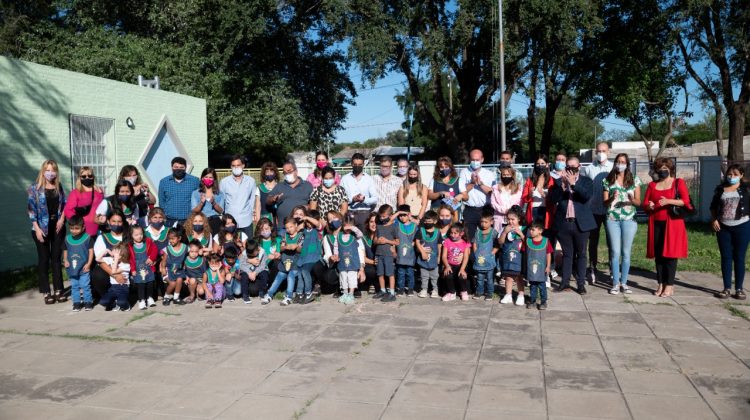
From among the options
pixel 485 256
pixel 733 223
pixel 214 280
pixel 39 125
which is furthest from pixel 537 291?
pixel 39 125

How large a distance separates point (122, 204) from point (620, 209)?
6.30m

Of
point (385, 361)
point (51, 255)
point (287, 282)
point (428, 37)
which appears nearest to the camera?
point (385, 361)

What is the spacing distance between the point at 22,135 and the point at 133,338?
19.8 feet

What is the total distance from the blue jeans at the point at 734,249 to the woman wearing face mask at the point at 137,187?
7.33 m

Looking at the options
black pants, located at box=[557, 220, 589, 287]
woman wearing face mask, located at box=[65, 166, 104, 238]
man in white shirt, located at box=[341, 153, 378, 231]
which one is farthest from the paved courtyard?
man in white shirt, located at box=[341, 153, 378, 231]

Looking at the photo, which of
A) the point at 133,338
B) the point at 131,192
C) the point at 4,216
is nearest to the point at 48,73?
the point at 4,216

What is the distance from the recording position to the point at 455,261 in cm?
795

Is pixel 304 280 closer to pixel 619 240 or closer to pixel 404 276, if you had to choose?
pixel 404 276

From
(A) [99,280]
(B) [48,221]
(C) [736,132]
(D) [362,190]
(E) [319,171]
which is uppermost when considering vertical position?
(C) [736,132]

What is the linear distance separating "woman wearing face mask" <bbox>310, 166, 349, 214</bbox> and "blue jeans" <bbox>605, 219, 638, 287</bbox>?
133 inches

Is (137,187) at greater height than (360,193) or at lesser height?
greater

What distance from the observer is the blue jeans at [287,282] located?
7.99m

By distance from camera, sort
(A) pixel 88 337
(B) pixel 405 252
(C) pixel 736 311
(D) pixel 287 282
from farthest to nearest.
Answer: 1. (D) pixel 287 282
2. (B) pixel 405 252
3. (C) pixel 736 311
4. (A) pixel 88 337

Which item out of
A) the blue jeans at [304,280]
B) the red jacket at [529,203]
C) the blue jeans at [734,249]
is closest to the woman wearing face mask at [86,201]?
the blue jeans at [304,280]
